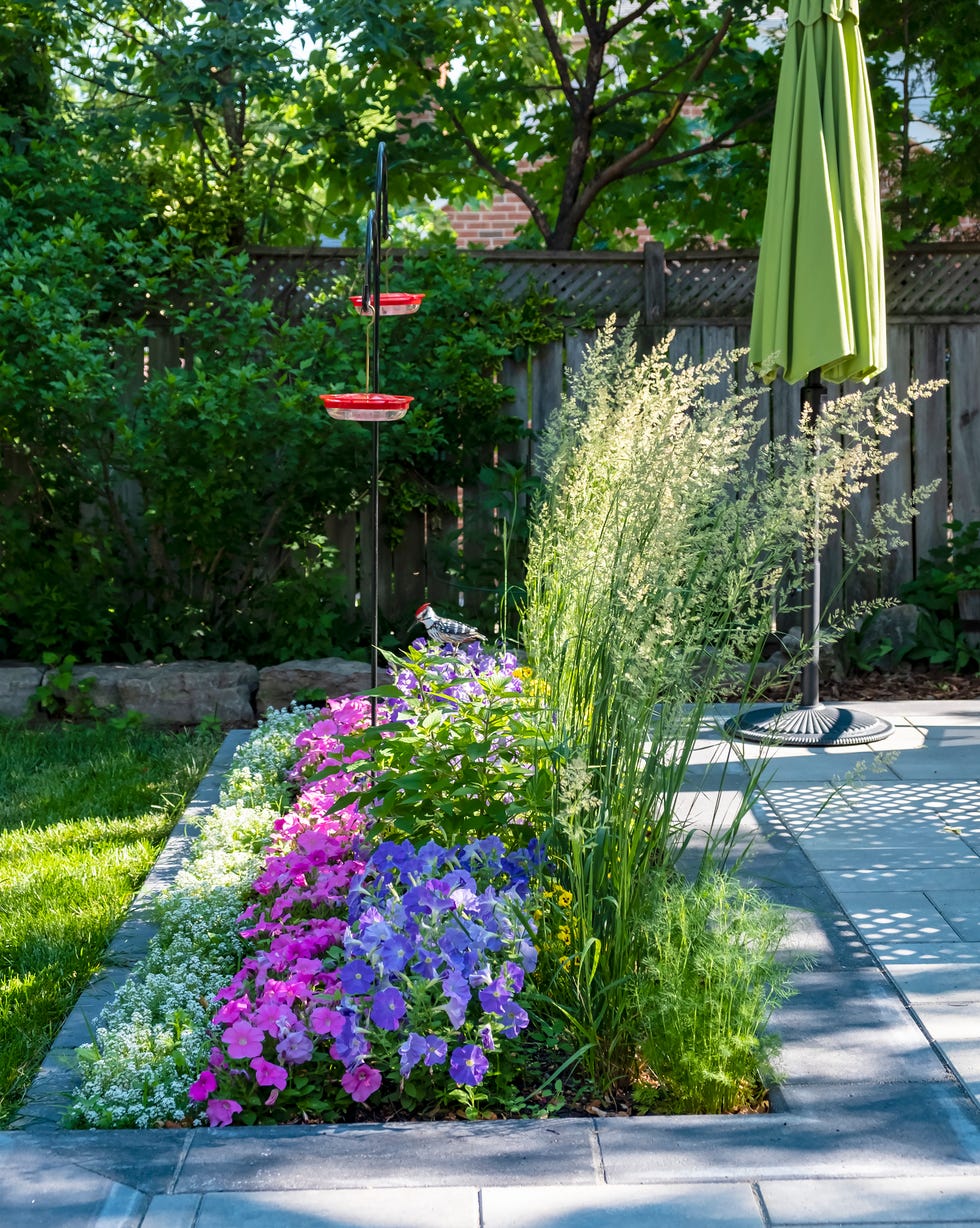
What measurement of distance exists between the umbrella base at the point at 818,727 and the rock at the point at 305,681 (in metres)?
1.73

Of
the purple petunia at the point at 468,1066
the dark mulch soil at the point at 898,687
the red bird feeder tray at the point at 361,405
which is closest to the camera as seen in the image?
the purple petunia at the point at 468,1066

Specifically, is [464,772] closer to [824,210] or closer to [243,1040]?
[243,1040]

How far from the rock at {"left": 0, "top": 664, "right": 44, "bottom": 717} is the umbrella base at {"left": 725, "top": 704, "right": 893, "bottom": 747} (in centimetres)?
309

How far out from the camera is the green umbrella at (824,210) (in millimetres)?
4648

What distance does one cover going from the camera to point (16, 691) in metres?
5.73

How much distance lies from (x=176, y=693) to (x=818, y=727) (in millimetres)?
2733

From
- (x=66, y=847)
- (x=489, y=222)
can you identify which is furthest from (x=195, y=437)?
(x=489, y=222)

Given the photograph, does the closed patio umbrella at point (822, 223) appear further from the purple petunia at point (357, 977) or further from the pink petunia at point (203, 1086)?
the pink petunia at point (203, 1086)

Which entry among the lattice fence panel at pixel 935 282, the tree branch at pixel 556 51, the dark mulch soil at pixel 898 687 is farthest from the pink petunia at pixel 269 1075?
the tree branch at pixel 556 51

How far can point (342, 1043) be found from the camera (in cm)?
233

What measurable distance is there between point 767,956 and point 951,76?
629 centimetres

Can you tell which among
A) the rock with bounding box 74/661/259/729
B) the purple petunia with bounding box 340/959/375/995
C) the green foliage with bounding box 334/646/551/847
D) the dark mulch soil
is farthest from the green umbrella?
the purple petunia with bounding box 340/959/375/995

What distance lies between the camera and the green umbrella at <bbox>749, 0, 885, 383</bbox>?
15.3 feet

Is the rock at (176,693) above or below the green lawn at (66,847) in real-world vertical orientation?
above
